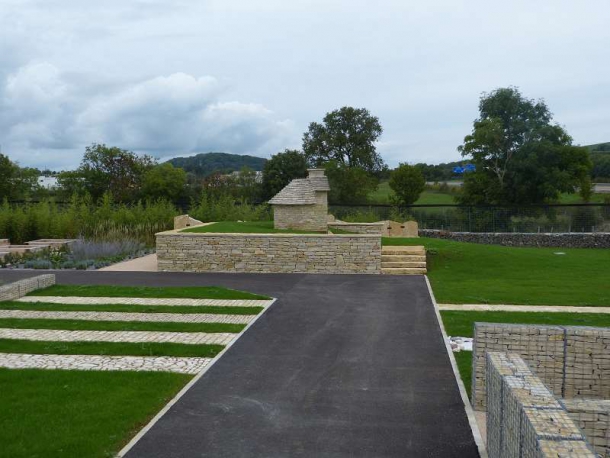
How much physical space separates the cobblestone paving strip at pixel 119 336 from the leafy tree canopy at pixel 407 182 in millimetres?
34236

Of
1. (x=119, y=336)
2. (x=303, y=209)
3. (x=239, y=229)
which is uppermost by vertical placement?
(x=303, y=209)

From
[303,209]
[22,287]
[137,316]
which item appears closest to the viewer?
[137,316]

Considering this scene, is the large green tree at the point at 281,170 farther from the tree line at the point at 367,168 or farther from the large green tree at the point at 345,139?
the large green tree at the point at 345,139

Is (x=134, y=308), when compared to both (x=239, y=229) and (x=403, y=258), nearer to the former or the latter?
(x=239, y=229)

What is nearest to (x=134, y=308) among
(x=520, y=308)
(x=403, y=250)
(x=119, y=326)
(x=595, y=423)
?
(x=119, y=326)

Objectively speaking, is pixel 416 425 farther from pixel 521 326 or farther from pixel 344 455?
pixel 521 326

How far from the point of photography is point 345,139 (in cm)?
6050

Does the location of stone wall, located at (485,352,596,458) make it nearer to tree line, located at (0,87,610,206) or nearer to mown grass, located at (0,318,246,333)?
mown grass, located at (0,318,246,333)

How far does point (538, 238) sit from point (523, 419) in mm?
28973

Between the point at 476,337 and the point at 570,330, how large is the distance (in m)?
1.13

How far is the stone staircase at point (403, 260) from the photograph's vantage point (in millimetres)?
17938

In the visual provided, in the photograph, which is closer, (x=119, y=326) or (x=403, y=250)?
(x=119, y=326)

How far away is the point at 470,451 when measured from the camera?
618 cm

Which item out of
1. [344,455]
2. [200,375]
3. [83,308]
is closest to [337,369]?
[200,375]
